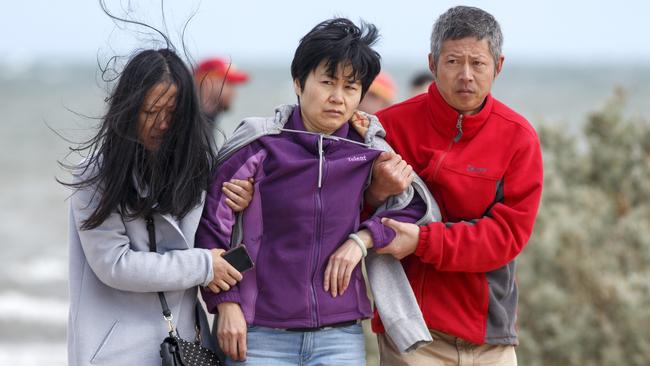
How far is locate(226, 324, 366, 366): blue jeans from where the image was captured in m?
2.93

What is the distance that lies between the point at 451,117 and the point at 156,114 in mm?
961

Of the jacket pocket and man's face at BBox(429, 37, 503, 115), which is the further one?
man's face at BBox(429, 37, 503, 115)

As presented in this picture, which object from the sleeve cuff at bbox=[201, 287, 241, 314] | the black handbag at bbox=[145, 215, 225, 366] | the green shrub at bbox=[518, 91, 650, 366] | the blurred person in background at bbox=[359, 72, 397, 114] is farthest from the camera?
the green shrub at bbox=[518, 91, 650, 366]

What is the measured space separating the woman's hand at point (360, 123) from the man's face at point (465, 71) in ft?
0.90

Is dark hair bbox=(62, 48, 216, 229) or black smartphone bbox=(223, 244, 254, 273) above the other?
dark hair bbox=(62, 48, 216, 229)

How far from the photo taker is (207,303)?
298 cm

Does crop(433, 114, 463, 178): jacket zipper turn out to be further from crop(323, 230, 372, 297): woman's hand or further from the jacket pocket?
the jacket pocket

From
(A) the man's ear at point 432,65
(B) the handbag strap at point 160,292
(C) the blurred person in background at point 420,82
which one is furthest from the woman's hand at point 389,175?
(C) the blurred person in background at point 420,82

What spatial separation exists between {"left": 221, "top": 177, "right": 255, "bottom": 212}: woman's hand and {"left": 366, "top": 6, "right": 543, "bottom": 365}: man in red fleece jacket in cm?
42

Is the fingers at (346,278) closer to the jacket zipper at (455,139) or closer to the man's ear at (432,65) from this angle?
the jacket zipper at (455,139)

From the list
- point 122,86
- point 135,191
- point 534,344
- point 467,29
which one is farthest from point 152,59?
point 534,344

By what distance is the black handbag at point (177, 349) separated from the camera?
281 centimetres

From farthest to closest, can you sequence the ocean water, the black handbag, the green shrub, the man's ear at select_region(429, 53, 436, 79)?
the ocean water → the green shrub → the man's ear at select_region(429, 53, 436, 79) → the black handbag

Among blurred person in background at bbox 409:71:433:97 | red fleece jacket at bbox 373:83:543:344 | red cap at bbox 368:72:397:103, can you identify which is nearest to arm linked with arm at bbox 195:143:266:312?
red fleece jacket at bbox 373:83:543:344
